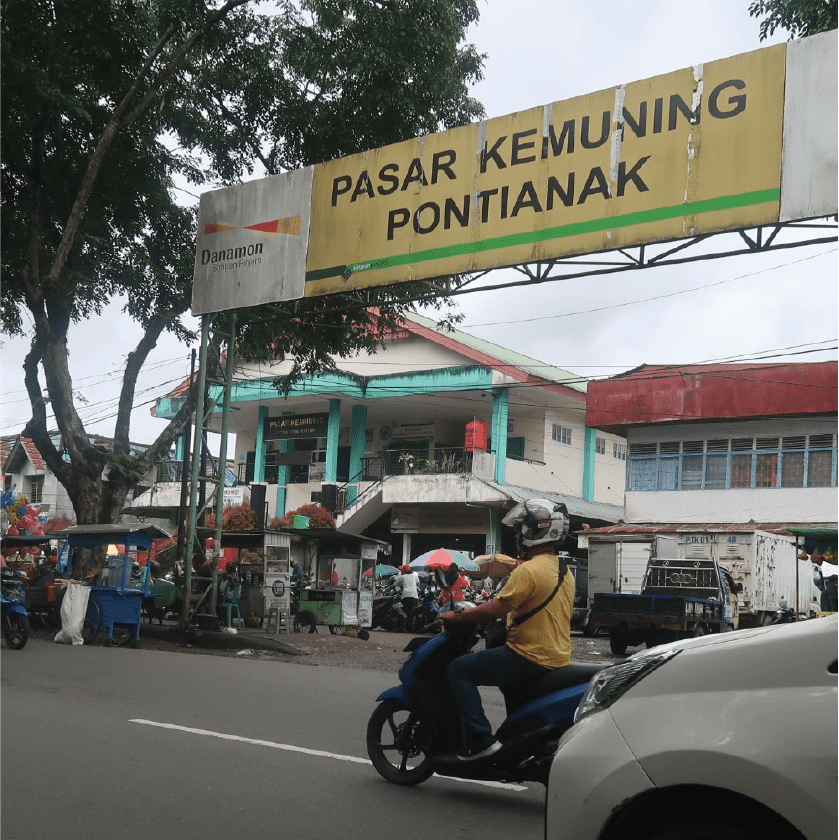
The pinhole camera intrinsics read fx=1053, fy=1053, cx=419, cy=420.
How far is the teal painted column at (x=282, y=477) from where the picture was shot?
35312 mm

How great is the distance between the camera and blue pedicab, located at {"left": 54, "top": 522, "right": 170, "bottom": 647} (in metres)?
16.5

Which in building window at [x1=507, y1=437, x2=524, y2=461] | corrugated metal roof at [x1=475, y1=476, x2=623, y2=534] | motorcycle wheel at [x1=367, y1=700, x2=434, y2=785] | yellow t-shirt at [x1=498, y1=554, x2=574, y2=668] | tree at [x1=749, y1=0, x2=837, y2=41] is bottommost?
motorcycle wheel at [x1=367, y1=700, x2=434, y2=785]

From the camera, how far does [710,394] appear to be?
27.0 meters

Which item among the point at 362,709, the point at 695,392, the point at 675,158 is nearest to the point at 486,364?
the point at 695,392

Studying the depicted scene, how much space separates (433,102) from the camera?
17.8m

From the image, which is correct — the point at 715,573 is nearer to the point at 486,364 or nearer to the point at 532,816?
the point at 486,364

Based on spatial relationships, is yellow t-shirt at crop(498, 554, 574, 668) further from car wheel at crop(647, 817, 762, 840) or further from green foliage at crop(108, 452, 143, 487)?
green foliage at crop(108, 452, 143, 487)

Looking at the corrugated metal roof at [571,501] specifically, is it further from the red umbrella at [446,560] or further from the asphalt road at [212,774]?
the asphalt road at [212,774]

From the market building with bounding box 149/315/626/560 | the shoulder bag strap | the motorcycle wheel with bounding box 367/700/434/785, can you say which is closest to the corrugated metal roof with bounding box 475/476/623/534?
the market building with bounding box 149/315/626/560

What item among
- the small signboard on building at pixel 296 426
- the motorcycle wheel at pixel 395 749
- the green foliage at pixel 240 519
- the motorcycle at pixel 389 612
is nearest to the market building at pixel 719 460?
the motorcycle at pixel 389 612

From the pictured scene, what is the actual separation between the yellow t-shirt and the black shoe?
19.4 inches

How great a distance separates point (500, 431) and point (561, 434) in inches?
148

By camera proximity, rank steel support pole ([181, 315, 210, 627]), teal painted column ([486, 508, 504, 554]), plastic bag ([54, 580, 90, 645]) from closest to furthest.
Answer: plastic bag ([54, 580, 90, 645]) < steel support pole ([181, 315, 210, 627]) < teal painted column ([486, 508, 504, 554])

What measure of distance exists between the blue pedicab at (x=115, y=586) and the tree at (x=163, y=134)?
126 centimetres
